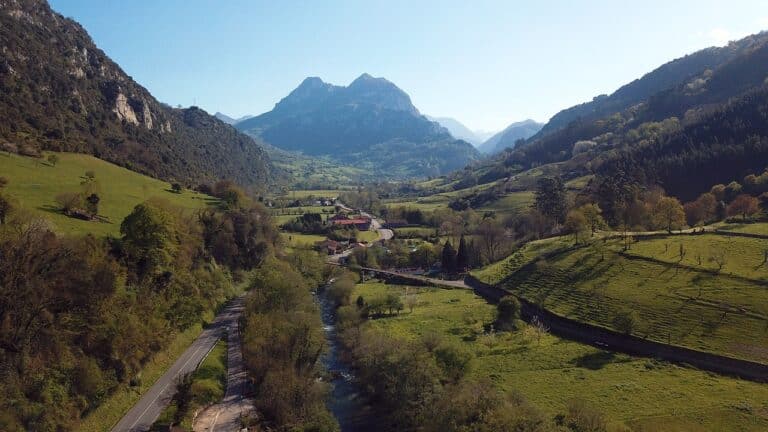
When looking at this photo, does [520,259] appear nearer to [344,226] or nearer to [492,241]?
[492,241]

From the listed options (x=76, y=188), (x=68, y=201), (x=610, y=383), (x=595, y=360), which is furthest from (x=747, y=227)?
(x=76, y=188)

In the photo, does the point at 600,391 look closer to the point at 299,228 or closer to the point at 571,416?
the point at 571,416

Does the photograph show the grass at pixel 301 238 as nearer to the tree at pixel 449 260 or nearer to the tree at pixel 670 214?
the tree at pixel 449 260

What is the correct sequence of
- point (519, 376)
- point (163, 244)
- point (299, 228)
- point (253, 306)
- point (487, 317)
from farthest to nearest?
point (299, 228), point (487, 317), point (253, 306), point (163, 244), point (519, 376)

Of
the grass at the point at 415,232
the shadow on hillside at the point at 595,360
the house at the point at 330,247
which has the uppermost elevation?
the house at the point at 330,247

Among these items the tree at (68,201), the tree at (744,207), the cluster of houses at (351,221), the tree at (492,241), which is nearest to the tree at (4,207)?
the tree at (68,201)

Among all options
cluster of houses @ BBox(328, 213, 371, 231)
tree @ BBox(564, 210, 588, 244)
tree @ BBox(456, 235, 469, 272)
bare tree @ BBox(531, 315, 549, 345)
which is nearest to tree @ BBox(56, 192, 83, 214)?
bare tree @ BBox(531, 315, 549, 345)

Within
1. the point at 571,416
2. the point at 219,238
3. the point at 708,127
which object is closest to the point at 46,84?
the point at 219,238
